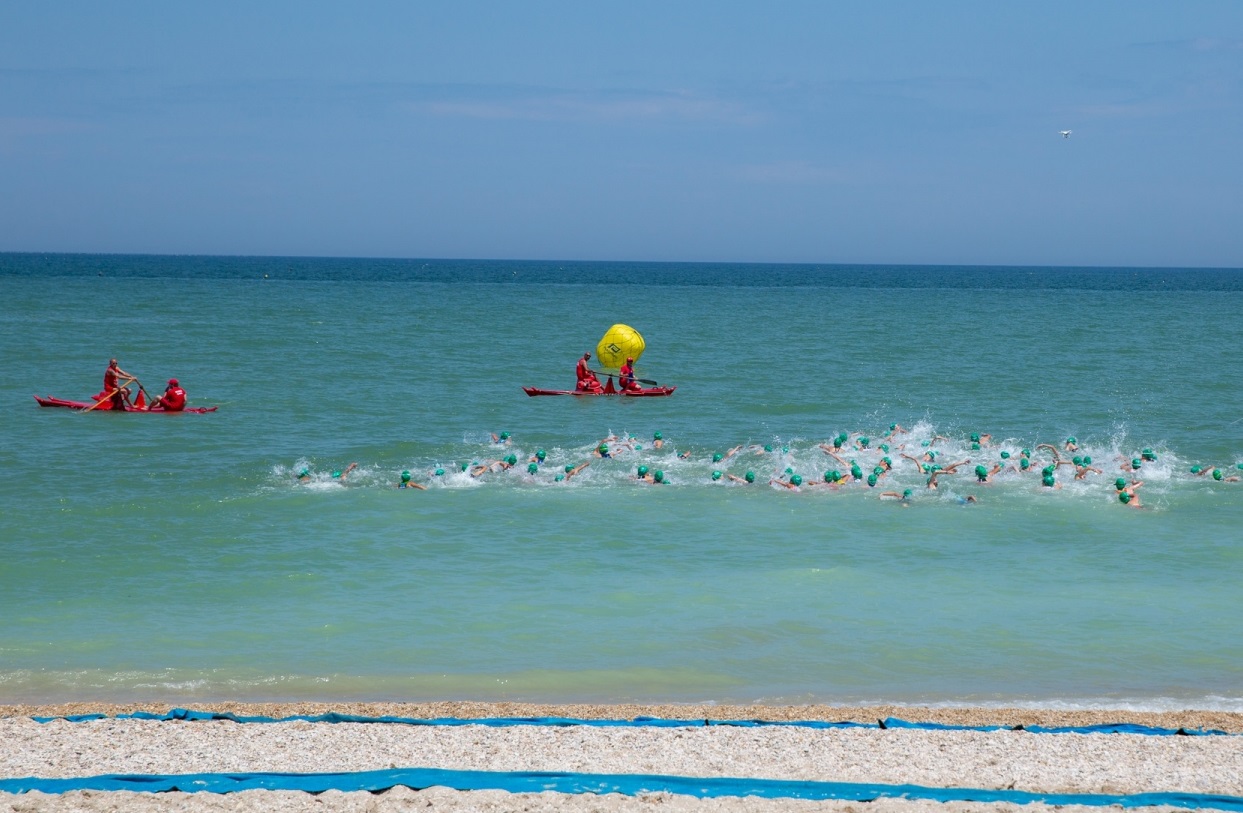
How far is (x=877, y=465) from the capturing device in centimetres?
1736

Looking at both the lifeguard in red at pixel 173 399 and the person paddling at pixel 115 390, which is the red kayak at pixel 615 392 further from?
the person paddling at pixel 115 390

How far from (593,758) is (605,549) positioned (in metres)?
6.51

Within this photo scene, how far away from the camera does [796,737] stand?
23.7 ft

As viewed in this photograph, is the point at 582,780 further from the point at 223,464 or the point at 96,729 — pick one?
the point at 223,464

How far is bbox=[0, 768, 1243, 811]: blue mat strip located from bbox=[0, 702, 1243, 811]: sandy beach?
88 millimetres

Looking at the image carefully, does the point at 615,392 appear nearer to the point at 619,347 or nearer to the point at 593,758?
the point at 619,347

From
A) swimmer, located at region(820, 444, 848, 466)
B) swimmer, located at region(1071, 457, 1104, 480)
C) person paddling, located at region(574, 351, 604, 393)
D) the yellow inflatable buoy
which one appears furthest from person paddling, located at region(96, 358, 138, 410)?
swimmer, located at region(1071, 457, 1104, 480)

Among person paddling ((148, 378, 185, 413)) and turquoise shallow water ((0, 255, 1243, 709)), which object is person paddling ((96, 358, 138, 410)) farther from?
person paddling ((148, 378, 185, 413))

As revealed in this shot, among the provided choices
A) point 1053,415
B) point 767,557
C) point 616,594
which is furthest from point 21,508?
point 1053,415

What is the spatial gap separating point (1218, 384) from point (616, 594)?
75.2ft

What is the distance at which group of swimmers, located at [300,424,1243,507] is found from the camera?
54.2 feet

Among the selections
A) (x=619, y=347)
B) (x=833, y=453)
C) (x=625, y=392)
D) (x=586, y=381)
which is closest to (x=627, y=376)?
(x=625, y=392)

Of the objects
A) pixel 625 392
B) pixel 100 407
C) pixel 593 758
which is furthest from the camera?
pixel 625 392

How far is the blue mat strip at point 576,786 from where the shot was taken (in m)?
6.15
